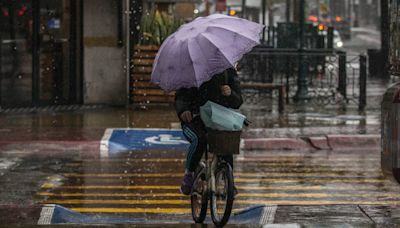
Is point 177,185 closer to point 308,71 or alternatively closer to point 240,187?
point 240,187

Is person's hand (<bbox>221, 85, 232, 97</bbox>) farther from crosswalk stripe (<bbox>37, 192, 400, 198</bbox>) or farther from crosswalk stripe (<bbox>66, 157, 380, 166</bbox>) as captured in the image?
crosswalk stripe (<bbox>66, 157, 380, 166</bbox>)

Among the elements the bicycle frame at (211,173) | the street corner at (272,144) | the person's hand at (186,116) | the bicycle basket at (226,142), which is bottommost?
the street corner at (272,144)

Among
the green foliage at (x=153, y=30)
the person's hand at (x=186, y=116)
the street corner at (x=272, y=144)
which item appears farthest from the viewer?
the green foliage at (x=153, y=30)

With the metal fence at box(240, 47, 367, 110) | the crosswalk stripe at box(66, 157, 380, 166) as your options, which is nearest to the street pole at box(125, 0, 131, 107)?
the metal fence at box(240, 47, 367, 110)

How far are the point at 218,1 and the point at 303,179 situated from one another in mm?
30442

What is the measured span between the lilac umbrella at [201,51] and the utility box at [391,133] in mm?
1899

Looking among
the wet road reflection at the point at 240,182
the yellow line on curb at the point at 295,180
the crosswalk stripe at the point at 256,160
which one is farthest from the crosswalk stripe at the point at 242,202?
the crosswalk stripe at the point at 256,160

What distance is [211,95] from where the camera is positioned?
28.4 ft

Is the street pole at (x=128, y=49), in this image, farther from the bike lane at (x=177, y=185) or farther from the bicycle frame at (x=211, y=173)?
the bicycle frame at (x=211, y=173)

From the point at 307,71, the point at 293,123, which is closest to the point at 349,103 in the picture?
the point at 307,71

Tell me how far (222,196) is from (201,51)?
127 centimetres

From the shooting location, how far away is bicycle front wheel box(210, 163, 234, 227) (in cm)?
830

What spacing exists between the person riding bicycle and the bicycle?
0.40 ft

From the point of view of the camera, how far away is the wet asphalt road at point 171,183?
1036 cm
